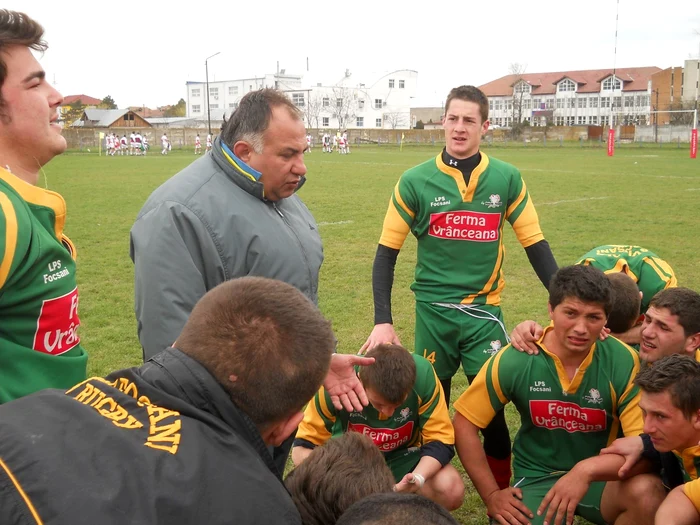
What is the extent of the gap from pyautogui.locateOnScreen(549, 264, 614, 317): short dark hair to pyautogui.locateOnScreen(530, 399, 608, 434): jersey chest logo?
54 cm

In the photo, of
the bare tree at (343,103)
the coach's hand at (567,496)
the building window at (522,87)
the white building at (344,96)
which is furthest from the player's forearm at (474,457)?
the building window at (522,87)

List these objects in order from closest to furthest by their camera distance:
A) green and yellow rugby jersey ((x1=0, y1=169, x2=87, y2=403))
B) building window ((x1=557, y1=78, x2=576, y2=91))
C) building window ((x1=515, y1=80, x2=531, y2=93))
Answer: green and yellow rugby jersey ((x1=0, y1=169, x2=87, y2=403))
building window ((x1=515, y1=80, x2=531, y2=93))
building window ((x1=557, y1=78, x2=576, y2=91))

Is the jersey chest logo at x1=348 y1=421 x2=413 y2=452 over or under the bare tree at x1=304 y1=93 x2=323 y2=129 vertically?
under

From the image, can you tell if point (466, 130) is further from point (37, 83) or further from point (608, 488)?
point (37, 83)

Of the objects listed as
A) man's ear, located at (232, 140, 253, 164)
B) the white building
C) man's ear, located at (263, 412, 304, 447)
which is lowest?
man's ear, located at (263, 412, 304, 447)

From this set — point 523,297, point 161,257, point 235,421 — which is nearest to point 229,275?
point 161,257

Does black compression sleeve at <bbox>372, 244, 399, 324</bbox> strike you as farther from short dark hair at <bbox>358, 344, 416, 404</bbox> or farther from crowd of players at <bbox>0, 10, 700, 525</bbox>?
short dark hair at <bbox>358, 344, 416, 404</bbox>

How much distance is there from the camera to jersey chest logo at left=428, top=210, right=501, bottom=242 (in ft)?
15.1

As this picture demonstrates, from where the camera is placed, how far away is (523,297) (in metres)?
8.71

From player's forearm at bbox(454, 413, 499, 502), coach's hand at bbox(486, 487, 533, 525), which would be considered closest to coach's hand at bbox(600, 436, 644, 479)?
coach's hand at bbox(486, 487, 533, 525)

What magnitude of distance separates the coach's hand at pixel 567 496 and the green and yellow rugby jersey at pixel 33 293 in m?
2.35

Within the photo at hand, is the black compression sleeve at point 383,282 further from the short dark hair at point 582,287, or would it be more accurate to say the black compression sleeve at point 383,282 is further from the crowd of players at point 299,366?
the short dark hair at point 582,287

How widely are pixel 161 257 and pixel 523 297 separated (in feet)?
21.9

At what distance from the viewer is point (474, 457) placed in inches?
150
